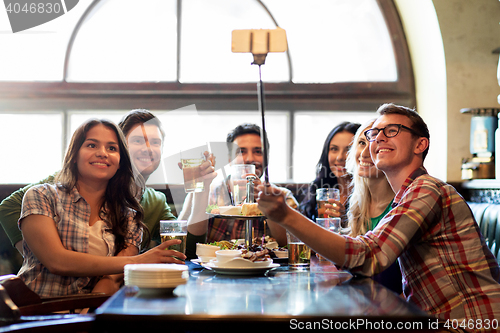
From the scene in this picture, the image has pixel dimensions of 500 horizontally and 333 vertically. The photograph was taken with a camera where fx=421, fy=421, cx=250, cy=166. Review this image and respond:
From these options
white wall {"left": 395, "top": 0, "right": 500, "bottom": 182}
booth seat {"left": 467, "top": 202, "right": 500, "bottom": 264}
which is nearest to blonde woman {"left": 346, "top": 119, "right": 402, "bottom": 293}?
booth seat {"left": 467, "top": 202, "right": 500, "bottom": 264}

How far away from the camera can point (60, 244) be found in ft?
5.49

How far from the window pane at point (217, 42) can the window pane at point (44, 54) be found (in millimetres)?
1038

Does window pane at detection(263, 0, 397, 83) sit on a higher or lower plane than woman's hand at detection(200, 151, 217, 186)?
higher

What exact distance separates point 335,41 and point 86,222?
10.4 feet

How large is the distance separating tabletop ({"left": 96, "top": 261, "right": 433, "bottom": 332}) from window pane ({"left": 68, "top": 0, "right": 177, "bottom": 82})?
3210 millimetres

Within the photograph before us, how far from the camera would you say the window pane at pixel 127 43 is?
412 cm

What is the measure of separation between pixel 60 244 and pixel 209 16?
3.08 meters

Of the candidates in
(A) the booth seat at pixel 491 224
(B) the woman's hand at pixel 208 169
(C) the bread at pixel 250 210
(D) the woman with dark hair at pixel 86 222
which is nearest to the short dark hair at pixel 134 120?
(D) the woman with dark hair at pixel 86 222

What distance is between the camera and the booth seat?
2.16 metres

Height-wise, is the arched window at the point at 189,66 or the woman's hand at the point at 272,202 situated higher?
the arched window at the point at 189,66

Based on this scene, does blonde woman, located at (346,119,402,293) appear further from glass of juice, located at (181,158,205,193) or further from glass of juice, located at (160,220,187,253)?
glass of juice, located at (160,220,187,253)

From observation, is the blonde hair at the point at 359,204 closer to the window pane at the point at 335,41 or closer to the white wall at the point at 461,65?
the white wall at the point at 461,65

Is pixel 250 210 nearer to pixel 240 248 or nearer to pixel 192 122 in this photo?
pixel 240 248

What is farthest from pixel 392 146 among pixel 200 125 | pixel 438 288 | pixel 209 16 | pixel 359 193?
pixel 209 16
